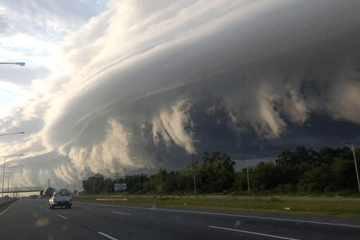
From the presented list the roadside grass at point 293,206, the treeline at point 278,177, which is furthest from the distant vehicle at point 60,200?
the treeline at point 278,177

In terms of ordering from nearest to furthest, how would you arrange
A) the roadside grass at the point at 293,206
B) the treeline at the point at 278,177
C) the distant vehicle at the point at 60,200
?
the roadside grass at the point at 293,206
the distant vehicle at the point at 60,200
the treeline at the point at 278,177

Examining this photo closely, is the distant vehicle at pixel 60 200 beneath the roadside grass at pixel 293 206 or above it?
above

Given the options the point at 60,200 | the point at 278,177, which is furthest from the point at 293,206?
the point at 278,177

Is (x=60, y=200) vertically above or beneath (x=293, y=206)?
above

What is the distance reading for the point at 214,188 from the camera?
102 meters

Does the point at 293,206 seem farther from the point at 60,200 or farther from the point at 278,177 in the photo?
the point at 278,177

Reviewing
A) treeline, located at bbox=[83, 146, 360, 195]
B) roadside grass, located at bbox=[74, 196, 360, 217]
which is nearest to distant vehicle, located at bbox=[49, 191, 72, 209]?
roadside grass, located at bbox=[74, 196, 360, 217]

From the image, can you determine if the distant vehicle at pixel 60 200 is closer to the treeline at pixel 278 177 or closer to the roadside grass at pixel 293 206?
the roadside grass at pixel 293 206

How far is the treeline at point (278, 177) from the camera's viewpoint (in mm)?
70600

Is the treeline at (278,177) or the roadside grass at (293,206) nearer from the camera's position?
the roadside grass at (293,206)

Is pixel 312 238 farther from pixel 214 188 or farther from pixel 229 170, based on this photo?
pixel 229 170

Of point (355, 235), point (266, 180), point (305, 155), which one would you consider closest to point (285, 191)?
point (266, 180)

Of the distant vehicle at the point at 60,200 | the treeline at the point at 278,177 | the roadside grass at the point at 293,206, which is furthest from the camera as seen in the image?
the treeline at the point at 278,177

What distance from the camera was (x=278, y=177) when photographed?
89.8 meters
